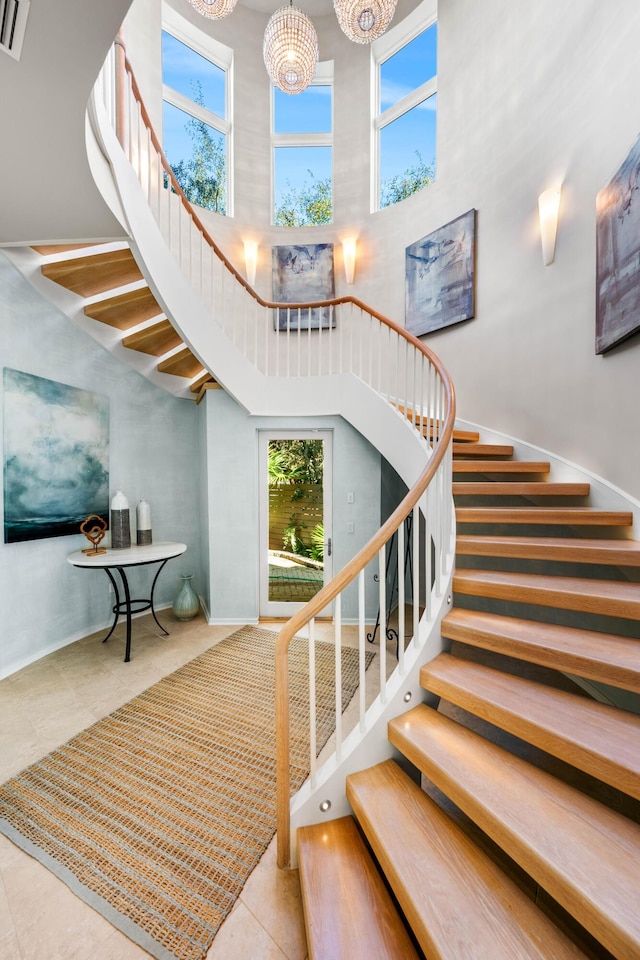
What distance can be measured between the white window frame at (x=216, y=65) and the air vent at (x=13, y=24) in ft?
14.3

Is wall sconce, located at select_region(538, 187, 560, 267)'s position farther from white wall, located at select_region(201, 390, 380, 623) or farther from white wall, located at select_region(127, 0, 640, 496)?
white wall, located at select_region(201, 390, 380, 623)

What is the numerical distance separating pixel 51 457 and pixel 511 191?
4570 mm

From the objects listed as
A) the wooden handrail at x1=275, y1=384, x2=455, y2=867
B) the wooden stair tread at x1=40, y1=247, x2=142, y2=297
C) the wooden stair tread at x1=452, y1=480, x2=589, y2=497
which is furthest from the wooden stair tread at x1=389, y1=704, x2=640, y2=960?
the wooden stair tread at x1=40, y1=247, x2=142, y2=297

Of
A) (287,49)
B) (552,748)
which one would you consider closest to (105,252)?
(287,49)

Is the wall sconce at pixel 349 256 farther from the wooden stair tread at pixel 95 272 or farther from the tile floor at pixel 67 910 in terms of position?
the tile floor at pixel 67 910

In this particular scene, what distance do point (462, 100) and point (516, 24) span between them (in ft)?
2.33

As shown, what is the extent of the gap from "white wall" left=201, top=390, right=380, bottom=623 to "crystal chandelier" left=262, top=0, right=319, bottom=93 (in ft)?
10.1

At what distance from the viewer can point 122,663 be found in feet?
10.6

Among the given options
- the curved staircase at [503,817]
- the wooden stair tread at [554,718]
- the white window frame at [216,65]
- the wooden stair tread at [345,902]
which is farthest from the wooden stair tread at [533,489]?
the white window frame at [216,65]

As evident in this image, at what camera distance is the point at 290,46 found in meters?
3.67

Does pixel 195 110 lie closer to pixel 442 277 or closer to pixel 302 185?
pixel 302 185

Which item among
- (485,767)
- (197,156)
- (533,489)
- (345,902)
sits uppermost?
(197,156)

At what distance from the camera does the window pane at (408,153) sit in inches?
191

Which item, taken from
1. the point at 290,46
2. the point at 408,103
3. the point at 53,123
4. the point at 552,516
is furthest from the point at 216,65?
the point at 552,516
